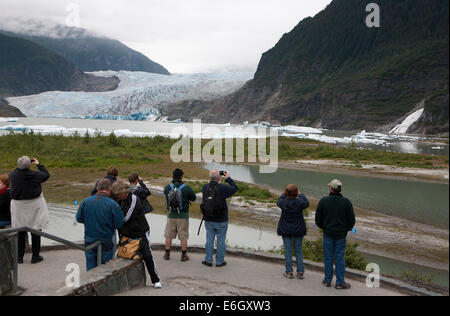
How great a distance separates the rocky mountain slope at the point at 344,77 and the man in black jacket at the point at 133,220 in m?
81.3

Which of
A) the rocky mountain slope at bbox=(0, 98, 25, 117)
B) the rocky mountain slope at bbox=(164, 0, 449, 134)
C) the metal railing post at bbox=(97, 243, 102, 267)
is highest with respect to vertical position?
the rocky mountain slope at bbox=(164, 0, 449, 134)

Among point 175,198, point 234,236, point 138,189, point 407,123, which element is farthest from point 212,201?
point 407,123

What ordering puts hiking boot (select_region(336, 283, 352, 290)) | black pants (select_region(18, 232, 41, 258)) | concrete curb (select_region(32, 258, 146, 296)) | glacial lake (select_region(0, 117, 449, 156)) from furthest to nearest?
glacial lake (select_region(0, 117, 449, 156))
black pants (select_region(18, 232, 41, 258))
hiking boot (select_region(336, 283, 352, 290))
concrete curb (select_region(32, 258, 146, 296))

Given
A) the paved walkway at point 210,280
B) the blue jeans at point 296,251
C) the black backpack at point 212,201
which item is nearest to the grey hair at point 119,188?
the paved walkway at point 210,280

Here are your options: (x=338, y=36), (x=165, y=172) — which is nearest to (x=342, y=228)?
(x=165, y=172)

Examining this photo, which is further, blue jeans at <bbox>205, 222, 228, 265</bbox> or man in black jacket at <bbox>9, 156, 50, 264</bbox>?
blue jeans at <bbox>205, 222, 228, 265</bbox>

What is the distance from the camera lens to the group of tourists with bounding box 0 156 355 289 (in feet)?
17.6

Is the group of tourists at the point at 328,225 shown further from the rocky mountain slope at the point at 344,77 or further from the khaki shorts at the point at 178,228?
the rocky mountain slope at the point at 344,77

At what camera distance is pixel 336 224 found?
582 centimetres

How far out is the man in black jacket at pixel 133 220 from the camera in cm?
544

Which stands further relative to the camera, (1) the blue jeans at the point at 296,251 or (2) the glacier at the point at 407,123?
(2) the glacier at the point at 407,123

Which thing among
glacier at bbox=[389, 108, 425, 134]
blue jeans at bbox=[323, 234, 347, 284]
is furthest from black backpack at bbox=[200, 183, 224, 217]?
glacier at bbox=[389, 108, 425, 134]

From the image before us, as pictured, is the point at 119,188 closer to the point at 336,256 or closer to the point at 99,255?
the point at 99,255

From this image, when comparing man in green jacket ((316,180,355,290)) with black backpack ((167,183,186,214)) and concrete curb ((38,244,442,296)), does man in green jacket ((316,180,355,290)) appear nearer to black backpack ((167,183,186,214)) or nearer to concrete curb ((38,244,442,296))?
concrete curb ((38,244,442,296))
